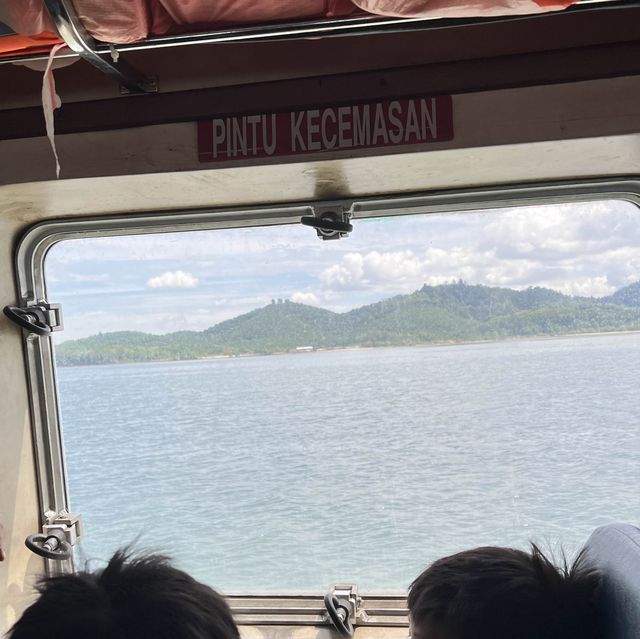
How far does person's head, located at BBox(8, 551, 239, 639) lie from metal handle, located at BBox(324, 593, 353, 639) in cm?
129

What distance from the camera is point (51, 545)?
2.75 metres

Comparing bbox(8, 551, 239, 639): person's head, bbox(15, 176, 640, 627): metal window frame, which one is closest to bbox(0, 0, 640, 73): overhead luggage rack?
bbox(15, 176, 640, 627): metal window frame

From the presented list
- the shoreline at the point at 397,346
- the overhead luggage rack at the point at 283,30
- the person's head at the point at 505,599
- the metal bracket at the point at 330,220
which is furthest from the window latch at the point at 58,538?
the overhead luggage rack at the point at 283,30

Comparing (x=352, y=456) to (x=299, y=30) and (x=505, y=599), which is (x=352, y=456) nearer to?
(x=505, y=599)

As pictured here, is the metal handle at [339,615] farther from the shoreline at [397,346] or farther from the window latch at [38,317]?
the window latch at [38,317]

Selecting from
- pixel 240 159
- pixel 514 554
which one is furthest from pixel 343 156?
pixel 514 554

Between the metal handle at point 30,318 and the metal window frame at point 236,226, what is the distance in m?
0.04

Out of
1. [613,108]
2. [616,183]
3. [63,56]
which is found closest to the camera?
[63,56]

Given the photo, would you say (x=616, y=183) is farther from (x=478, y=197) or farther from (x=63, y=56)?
(x=63, y=56)

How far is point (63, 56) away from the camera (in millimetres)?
1742

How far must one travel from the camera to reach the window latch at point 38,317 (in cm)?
272

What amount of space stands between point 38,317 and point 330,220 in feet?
3.58

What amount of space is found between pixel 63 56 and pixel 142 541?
1.71 m

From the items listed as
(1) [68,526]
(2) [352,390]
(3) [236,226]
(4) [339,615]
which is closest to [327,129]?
(3) [236,226]
